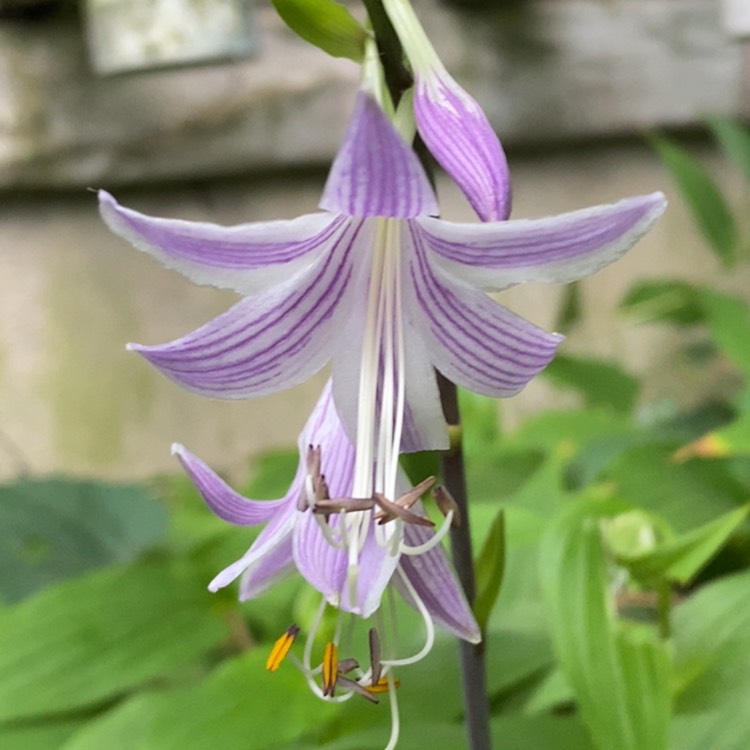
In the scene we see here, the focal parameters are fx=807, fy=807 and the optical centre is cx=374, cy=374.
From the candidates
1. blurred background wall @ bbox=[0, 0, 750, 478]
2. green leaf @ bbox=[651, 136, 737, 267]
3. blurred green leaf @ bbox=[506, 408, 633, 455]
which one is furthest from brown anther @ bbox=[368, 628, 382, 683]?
blurred background wall @ bbox=[0, 0, 750, 478]

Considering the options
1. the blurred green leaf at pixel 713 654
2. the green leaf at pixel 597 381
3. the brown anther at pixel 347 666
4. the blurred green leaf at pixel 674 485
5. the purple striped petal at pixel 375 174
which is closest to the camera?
the purple striped petal at pixel 375 174

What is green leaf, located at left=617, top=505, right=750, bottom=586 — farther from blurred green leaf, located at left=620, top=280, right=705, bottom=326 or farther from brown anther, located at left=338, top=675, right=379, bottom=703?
blurred green leaf, located at left=620, top=280, right=705, bottom=326

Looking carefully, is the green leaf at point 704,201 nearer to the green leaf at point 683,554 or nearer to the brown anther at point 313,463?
the green leaf at point 683,554

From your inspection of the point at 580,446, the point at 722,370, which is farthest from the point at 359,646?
the point at 722,370

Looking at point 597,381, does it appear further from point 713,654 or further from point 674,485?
point 713,654

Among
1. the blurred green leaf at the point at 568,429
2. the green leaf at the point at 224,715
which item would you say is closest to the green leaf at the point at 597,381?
the blurred green leaf at the point at 568,429
